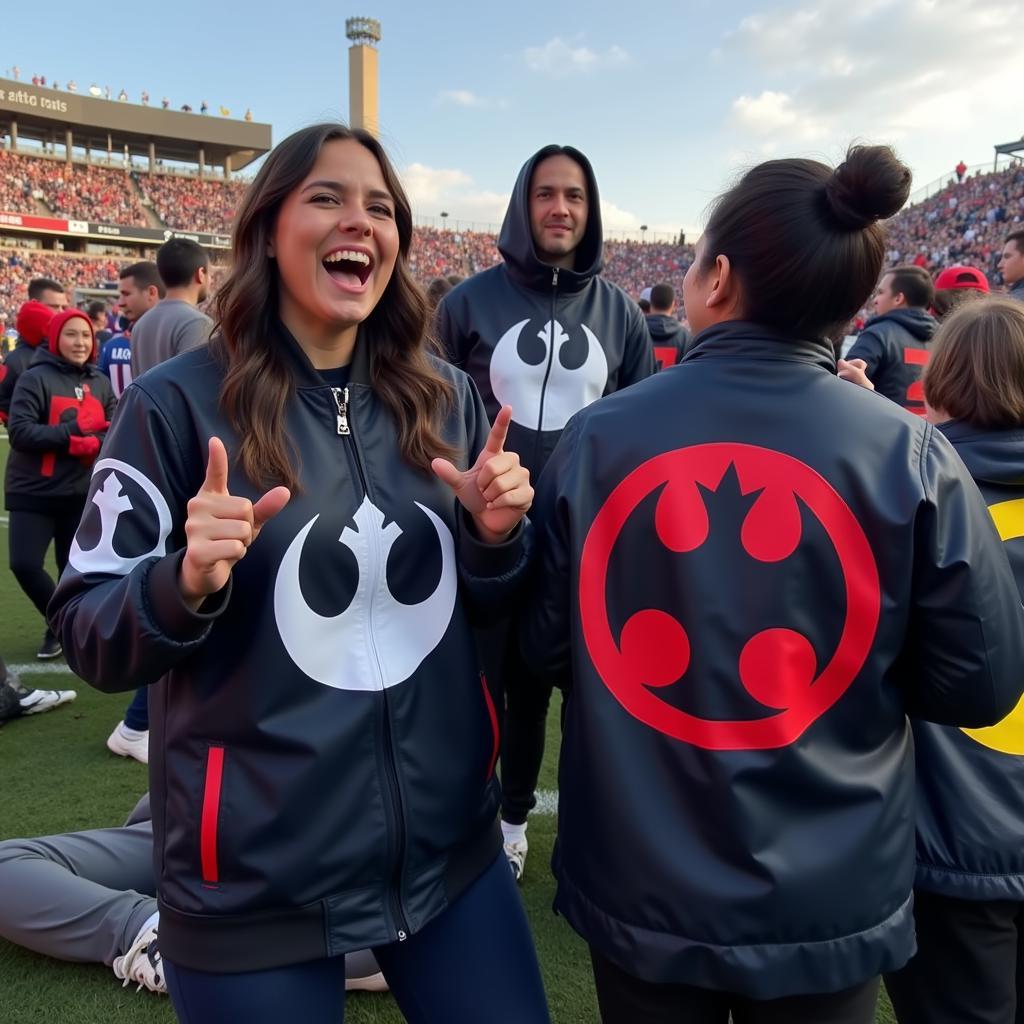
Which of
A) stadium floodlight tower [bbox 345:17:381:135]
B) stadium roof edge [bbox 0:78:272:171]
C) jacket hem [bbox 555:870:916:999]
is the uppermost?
stadium floodlight tower [bbox 345:17:381:135]

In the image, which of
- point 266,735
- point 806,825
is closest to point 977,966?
point 806,825

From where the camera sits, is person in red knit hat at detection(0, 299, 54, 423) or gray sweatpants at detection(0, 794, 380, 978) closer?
gray sweatpants at detection(0, 794, 380, 978)

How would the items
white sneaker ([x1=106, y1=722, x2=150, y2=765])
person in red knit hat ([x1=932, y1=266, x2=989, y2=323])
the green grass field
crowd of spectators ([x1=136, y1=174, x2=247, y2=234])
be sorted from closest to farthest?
the green grass field
white sneaker ([x1=106, y1=722, x2=150, y2=765])
person in red knit hat ([x1=932, y1=266, x2=989, y2=323])
crowd of spectators ([x1=136, y1=174, x2=247, y2=234])

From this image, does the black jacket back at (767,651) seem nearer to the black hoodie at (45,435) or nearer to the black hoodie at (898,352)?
the black hoodie at (898,352)

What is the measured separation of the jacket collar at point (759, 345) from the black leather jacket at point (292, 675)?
0.46m

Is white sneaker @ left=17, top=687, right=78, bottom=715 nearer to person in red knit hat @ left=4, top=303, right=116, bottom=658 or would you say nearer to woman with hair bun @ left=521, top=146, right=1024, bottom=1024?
person in red knit hat @ left=4, top=303, right=116, bottom=658

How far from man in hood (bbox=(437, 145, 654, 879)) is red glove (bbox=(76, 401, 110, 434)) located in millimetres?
2924

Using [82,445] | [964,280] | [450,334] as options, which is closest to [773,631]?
[450,334]

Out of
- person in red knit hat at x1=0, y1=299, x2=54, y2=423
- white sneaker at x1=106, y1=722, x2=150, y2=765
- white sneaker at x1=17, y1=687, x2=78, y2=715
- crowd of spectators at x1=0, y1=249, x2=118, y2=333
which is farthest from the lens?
crowd of spectators at x1=0, y1=249, x2=118, y2=333

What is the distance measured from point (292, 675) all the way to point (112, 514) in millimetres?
370

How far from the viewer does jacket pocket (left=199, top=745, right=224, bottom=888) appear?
1.26 metres

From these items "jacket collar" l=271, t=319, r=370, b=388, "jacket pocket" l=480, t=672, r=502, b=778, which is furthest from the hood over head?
"jacket pocket" l=480, t=672, r=502, b=778

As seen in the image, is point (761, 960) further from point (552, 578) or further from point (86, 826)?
point (86, 826)

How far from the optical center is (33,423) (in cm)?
476
